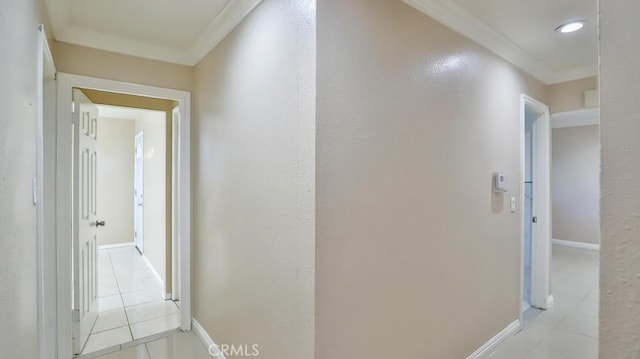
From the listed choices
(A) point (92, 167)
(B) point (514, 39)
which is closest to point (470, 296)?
(B) point (514, 39)

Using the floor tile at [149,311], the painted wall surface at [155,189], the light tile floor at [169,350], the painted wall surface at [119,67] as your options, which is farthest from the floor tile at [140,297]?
the painted wall surface at [119,67]

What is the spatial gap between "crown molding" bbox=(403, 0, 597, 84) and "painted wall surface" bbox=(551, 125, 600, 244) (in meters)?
3.48

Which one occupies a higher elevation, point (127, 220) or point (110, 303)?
point (127, 220)

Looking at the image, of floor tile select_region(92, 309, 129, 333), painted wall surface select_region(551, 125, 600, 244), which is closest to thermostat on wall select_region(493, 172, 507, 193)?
floor tile select_region(92, 309, 129, 333)

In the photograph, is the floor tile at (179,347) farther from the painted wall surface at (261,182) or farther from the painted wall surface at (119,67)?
the painted wall surface at (119,67)

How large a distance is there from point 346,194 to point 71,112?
2.23 meters

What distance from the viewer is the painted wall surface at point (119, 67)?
2.25 meters

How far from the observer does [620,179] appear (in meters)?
0.49

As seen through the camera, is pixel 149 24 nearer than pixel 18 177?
No

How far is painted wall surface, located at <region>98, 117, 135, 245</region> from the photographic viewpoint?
18.8 ft

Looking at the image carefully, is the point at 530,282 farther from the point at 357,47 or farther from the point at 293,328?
the point at 357,47

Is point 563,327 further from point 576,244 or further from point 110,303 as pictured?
point 110,303

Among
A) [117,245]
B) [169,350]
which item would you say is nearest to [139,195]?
[117,245]

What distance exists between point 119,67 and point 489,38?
2.89 metres
